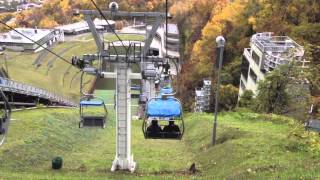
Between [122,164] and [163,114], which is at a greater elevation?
[163,114]

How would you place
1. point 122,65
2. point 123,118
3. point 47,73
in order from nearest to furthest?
point 122,65 → point 123,118 → point 47,73

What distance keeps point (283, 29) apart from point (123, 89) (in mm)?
33053

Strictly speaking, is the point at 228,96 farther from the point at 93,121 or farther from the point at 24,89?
the point at 93,121

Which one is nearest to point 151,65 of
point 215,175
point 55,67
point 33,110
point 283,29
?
point 215,175

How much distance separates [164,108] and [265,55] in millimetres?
21003

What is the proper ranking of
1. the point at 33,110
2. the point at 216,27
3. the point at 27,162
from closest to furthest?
the point at 27,162 → the point at 33,110 → the point at 216,27

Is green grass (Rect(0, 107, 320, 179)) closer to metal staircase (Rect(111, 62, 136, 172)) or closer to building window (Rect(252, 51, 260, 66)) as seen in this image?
metal staircase (Rect(111, 62, 136, 172))

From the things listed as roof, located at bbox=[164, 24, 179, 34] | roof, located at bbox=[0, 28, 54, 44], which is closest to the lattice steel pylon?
roof, located at bbox=[0, 28, 54, 44]

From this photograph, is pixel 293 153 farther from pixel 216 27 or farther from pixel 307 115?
pixel 216 27

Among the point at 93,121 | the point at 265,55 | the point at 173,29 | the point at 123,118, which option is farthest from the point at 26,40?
the point at 123,118

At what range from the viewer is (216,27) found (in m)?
57.9

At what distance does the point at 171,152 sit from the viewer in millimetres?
21203

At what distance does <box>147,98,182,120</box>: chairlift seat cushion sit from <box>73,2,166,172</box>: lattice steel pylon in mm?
1214

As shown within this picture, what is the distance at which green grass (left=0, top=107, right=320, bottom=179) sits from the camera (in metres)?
14.1
